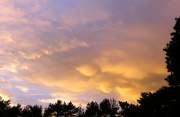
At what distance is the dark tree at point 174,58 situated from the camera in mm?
41938

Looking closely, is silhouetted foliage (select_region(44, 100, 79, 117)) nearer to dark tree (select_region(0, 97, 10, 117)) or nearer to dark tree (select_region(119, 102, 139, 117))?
dark tree (select_region(0, 97, 10, 117))

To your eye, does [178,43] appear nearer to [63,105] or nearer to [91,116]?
[91,116]

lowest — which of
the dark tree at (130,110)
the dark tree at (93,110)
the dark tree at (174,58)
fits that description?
the dark tree at (130,110)

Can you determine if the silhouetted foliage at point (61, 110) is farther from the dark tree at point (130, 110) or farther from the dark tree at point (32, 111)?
the dark tree at point (130, 110)

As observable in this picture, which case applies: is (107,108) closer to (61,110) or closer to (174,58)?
(61,110)

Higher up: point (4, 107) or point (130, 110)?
point (4, 107)

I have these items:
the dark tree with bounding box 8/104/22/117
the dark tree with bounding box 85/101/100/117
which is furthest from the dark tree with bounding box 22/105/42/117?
the dark tree with bounding box 85/101/100/117

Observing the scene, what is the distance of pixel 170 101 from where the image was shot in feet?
132

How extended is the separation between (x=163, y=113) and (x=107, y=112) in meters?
63.9

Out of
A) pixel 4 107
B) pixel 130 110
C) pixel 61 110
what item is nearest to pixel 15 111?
pixel 4 107

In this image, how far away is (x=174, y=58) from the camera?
43125 millimetres

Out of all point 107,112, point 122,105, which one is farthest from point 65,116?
point 122,105

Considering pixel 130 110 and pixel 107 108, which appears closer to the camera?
pixel 130 110

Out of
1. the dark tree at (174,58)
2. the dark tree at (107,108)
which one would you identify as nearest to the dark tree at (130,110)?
the dark tree at (174,58)
